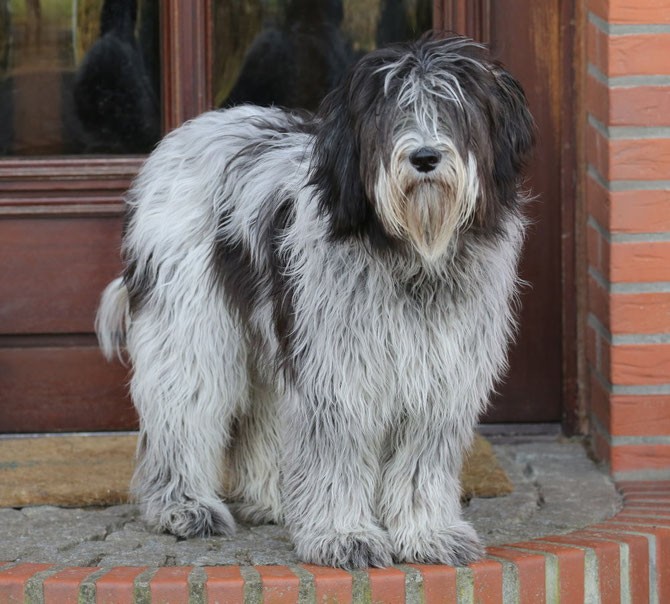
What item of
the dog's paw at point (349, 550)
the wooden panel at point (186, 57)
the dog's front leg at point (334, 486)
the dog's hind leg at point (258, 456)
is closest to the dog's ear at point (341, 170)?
the dog's front leg at point (334, 486)

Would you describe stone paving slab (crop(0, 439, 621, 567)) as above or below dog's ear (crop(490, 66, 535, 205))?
below

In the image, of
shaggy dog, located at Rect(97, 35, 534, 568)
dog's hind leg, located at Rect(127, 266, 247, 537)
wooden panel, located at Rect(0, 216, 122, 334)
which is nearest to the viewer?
shaggy dog, located at Rect(97, 35, 534, 568)

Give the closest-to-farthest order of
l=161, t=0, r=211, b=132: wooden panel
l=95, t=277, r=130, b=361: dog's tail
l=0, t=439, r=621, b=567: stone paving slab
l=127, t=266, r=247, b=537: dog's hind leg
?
l=0, t=439, r=621, b=567: stone paving slab, l=127, t=266, r=247, b=537: dog's hind leg, l=95, t=277, r=130, b=361: dog's tail, l=161, t=0, r=211, b=132: wooden panel

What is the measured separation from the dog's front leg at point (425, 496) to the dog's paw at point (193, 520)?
0.54 m

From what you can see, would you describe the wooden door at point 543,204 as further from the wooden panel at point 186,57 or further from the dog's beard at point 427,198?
the dog's beard at point 427,198

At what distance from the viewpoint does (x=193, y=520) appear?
151 inches

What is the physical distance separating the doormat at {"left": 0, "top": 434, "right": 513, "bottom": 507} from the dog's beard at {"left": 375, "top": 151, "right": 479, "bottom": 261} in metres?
1.24

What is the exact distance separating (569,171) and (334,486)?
1.61 meters

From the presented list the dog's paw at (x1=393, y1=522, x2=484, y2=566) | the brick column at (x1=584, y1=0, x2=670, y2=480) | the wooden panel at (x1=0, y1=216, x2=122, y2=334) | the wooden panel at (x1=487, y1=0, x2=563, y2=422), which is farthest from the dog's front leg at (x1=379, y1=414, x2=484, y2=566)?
the wooden panel at (x1=0, y1=216, x2=122, y2=334)

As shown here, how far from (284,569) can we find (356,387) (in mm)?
504

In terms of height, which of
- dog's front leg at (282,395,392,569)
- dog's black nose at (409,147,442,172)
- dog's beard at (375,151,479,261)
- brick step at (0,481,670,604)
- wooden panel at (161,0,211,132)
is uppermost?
wooden panel at (161,0,211,132)

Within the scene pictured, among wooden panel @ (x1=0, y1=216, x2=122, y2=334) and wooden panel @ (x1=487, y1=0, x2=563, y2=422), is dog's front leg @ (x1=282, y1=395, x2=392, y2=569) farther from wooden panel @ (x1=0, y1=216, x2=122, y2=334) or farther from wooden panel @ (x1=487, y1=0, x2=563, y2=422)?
wooden panel @ (x1=0, y1=216, x2=122, y2=334)

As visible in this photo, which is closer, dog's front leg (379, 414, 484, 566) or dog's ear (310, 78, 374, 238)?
dog's ear (310, 78, 374, 238)

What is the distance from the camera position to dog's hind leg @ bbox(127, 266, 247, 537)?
3783 mm
